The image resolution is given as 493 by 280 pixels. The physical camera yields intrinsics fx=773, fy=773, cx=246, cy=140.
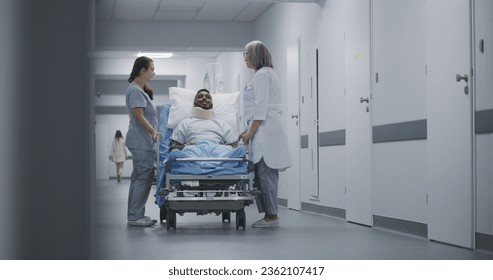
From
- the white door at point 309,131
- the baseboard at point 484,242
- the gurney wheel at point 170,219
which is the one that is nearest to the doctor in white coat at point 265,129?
the gurney wheel at point 170,219

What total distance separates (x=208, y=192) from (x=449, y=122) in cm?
217

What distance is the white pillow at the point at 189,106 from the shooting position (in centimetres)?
706

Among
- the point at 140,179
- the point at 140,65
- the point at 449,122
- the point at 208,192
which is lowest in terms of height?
the point at 208,192

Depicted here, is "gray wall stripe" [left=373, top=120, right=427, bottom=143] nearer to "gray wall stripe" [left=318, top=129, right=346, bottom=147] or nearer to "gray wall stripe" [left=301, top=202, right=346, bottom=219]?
"gray wall stripe" [left=318, top=129, right=346, bottom=147]

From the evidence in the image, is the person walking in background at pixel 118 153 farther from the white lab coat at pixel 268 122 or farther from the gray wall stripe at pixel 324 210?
the white lab coat at pixel 268 122

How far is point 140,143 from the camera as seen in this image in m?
6.65

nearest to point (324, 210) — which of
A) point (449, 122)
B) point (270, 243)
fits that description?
point (270, 243)

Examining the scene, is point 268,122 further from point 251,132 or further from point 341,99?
point 341,99

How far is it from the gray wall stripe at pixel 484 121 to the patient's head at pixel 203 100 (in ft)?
9.60

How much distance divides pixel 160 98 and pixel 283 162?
17368mm

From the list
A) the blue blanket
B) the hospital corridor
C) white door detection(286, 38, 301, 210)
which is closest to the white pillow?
the hospital corridor
